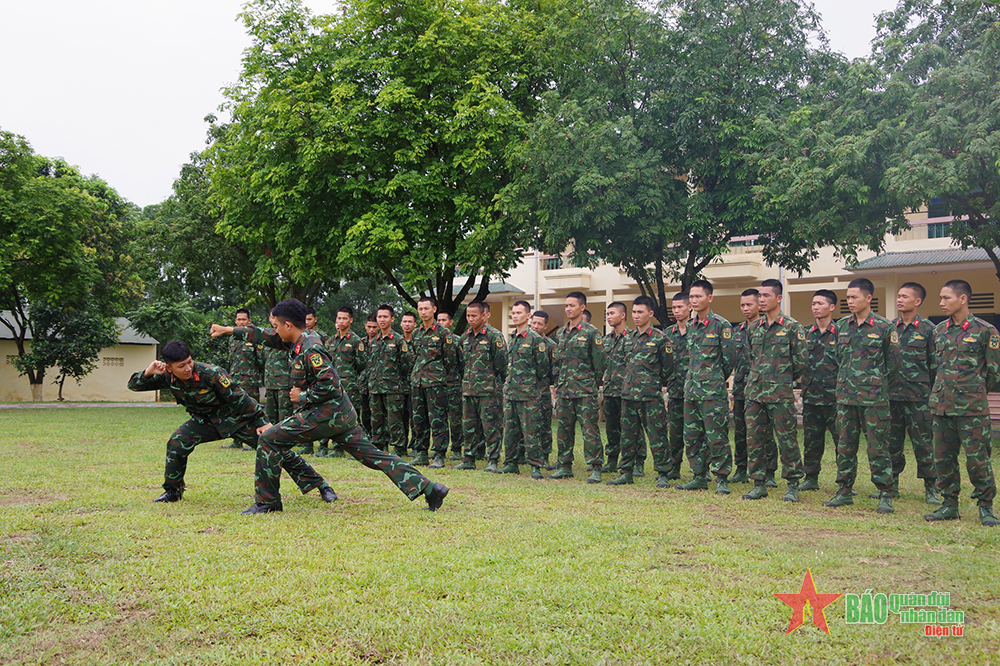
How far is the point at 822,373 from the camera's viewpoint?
7.76m

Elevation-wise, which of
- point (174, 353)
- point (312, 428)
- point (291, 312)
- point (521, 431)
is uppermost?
point (291, 312)

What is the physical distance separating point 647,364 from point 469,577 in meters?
4.28

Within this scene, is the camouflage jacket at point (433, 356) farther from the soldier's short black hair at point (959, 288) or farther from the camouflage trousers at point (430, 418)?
the soldier's short black hair at point (959, 288)

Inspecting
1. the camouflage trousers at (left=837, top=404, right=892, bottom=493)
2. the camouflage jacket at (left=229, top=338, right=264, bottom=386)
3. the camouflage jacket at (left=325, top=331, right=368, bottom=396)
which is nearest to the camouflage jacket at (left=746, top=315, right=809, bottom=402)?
the camouflage trousers at (left=837, top=404, right=892, bottom=493)

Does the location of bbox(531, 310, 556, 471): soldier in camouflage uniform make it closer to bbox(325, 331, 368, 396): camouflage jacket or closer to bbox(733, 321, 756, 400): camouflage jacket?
bbox(733, 321, 756, 400): camouflage jacket

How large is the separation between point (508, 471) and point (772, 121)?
8859 mm

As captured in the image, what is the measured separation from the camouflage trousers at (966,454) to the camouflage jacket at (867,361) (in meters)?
0.56

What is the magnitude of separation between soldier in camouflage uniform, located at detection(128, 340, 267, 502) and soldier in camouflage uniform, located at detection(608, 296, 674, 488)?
11.7 ft

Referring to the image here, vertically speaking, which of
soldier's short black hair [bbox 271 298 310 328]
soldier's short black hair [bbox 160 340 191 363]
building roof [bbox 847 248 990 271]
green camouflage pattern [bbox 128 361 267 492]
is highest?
building roof [bbox 847 248 990 271]

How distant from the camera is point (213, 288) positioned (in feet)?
80.1

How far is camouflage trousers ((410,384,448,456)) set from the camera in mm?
9367

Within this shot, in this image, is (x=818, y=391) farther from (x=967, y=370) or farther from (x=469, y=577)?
(x=469, y=577)

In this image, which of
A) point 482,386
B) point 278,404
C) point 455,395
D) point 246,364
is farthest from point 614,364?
point 246,364

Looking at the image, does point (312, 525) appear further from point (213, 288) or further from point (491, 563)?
point (213, 288)
